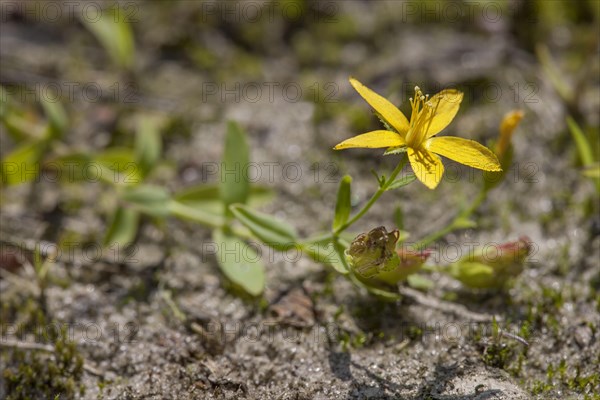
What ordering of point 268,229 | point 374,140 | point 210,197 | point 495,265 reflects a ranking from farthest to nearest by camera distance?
point 210,197 < point 268,229 < point 495,265 < point 374,140

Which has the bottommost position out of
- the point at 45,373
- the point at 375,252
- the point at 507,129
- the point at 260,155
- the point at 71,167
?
the point at 45,373

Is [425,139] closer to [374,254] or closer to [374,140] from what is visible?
[374,140]

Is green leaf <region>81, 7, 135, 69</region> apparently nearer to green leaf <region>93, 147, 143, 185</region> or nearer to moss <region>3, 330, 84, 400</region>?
green leaf <region>93, 147, 143, 185</region>

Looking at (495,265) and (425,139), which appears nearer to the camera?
(425,139)

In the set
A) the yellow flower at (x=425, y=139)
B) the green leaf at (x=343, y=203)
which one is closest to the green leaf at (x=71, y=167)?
the green leaf at (x=343, y=203)

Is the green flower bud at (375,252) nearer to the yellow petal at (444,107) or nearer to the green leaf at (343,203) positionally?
the green leaf at (343,203)

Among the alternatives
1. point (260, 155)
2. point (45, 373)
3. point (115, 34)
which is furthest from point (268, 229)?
point (115, 34)

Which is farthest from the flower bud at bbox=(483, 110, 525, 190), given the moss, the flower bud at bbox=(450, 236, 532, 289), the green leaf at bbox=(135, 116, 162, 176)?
the moss
